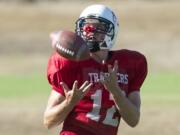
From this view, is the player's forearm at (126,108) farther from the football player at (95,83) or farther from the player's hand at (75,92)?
the player's hand at (75,92)

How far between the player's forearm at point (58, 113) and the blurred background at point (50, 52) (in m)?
5.90

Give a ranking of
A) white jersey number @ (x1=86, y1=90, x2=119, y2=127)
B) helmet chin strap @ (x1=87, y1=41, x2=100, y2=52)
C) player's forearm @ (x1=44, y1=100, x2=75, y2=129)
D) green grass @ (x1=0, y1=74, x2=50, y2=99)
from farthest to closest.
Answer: green grass @ (x1=0, y1=74, x2=50, y2=99), white jersey number @ (x1=86, y1=90, x2=119, y2=127), helmet chin strap @ (x1=87, y1=41, x2=100, y2=52), player's forearm @ (x1=44, y1=100, x2=75, y2=129)

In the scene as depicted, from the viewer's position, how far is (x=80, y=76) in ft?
19.7

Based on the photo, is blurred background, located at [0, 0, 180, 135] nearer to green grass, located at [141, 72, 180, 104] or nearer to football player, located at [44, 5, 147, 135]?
green grass, located at [141, 72, 180, 104]

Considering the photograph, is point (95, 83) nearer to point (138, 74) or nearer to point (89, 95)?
point (89, 95)

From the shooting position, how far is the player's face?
19.5ft

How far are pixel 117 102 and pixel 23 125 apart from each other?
6.75m

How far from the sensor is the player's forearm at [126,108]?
5.78 metres

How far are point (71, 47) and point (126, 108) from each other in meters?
0.59

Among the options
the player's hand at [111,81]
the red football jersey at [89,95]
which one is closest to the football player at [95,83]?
the red football jersey at [89,95]

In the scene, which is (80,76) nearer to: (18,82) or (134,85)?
(134,85)

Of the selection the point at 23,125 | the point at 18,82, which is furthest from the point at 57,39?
the point at 18,82

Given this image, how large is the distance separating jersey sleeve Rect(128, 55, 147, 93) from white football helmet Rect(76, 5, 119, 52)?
0.26 meters

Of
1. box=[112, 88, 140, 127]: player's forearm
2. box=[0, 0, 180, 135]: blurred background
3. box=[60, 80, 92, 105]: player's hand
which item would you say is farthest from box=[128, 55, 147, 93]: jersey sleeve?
box=[0, 0, 180, 135]: blurred background
